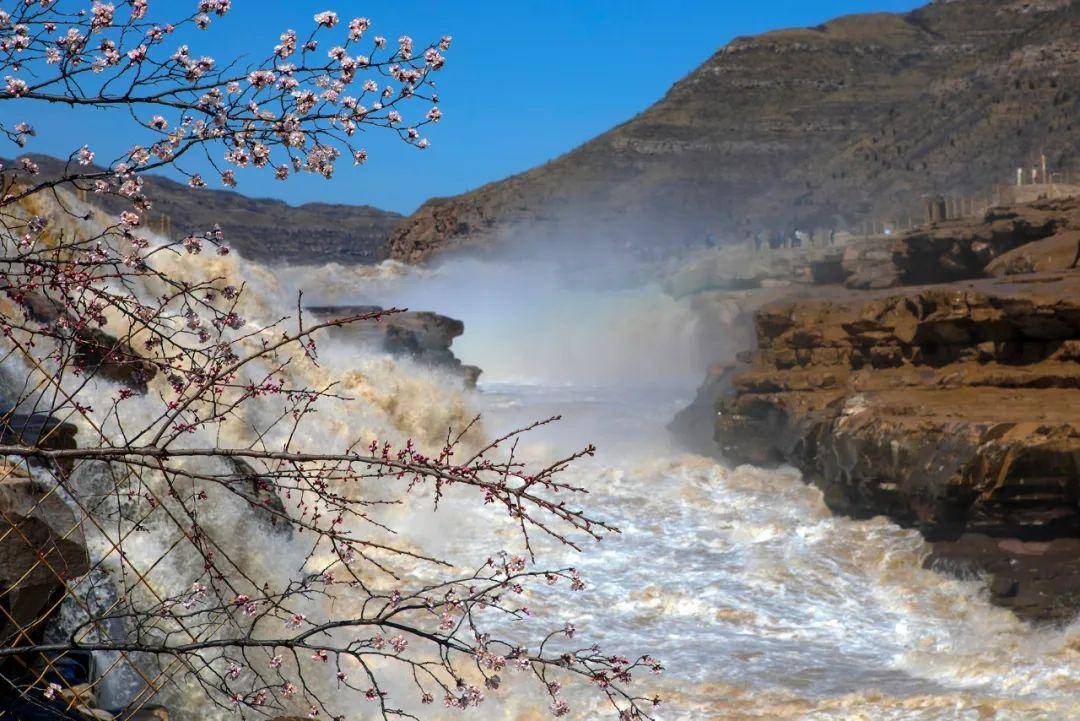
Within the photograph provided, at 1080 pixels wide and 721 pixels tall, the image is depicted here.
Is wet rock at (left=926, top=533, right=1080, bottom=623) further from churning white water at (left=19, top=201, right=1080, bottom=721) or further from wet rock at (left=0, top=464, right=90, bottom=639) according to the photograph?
wet rock at (left=0, top=464, right=90, bottom=639)

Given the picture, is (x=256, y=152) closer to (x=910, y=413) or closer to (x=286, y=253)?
(x=910, y=413)

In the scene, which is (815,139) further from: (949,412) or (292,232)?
(949,412)

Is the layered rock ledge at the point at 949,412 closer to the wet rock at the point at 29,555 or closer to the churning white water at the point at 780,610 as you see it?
the churning white water at the point at 780,610

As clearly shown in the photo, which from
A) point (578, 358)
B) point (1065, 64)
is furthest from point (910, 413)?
point (1065, 64)

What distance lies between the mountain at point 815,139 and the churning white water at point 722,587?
40.8m

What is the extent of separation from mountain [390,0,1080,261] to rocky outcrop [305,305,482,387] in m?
35.6

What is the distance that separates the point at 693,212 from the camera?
3708 inches

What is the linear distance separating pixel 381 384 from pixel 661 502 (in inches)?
189

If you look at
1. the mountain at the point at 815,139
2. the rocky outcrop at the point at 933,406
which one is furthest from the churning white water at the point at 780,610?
the mountain at the point at 815,139

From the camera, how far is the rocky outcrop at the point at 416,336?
20016mm

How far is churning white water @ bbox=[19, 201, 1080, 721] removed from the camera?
7520 mm

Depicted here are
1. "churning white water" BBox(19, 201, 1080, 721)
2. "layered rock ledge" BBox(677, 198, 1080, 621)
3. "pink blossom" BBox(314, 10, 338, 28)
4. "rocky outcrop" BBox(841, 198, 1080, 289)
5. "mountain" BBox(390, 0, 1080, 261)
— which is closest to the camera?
"pink blossom" BBox(314, 10, 338, 28)

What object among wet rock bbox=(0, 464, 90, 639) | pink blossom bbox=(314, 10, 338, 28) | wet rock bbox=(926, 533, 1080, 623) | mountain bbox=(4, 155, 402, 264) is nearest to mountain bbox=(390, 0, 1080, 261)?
mountain bbox=(4, 155, 402, 264)

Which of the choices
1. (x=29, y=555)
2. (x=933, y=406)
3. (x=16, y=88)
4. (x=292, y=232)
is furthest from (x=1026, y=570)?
(x=292, y=232)
